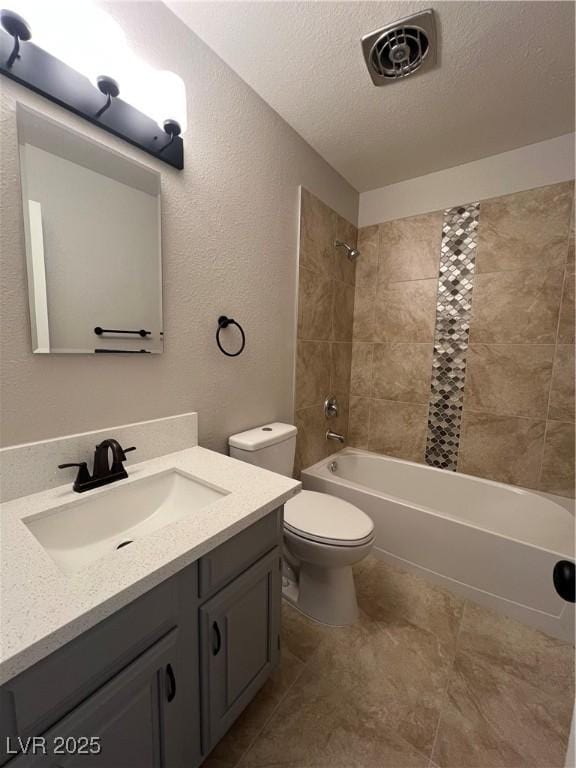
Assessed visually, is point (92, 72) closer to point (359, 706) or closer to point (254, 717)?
point (254, 717)

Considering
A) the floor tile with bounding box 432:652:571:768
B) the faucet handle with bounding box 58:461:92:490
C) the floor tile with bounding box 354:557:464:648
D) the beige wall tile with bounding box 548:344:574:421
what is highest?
the beige wall tile with bounding box 548:344:574:421

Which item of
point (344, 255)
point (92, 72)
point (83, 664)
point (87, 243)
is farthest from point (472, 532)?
point (92, 72)

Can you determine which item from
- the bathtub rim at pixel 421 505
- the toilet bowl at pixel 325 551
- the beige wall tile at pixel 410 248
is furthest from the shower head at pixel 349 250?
the toilet bowl at pixel 325 551

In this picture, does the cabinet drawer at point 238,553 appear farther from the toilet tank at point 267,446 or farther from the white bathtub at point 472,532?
the white bathtub at point 472,532

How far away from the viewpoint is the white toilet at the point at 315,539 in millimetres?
1341

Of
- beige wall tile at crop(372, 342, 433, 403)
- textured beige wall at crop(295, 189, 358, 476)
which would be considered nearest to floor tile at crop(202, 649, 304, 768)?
textured beige wall at crop(295, 189, 358, 476)

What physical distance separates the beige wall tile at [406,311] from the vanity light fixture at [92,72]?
1701 mm

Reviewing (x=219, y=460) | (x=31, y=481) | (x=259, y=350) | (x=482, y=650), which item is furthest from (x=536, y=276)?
(x=31, y=481)

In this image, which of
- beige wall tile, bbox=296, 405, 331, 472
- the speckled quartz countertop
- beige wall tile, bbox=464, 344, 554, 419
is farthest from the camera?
beige wall tile, bbox=296, 405, 331, 472

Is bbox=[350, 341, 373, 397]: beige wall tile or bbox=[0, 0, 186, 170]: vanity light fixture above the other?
bbox=[0, 0, 186, 170]: vanity light fixture

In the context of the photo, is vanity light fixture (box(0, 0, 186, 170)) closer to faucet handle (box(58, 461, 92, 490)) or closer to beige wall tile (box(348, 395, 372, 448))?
faucet handle (box(58, 461, 92, 490))

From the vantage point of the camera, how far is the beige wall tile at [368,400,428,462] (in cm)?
234

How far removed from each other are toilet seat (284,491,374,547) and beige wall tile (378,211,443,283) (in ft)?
5.44

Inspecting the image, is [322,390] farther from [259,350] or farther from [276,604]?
[276,604]
